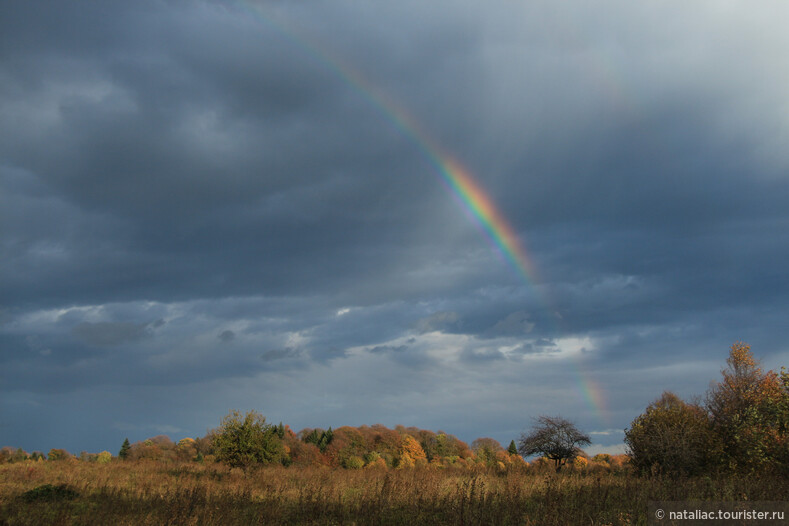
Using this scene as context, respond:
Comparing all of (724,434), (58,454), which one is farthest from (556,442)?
(58,454)

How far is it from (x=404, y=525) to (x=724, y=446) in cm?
2630

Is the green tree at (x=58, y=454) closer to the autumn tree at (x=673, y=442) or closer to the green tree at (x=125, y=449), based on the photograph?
the green tree at (x=125, y=449)

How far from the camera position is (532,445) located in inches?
1735

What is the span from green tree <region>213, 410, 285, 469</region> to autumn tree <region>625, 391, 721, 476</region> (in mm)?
24025

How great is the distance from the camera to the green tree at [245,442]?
3459 cm

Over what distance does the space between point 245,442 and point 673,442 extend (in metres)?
26.9

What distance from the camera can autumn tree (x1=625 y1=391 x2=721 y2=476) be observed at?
2741cm

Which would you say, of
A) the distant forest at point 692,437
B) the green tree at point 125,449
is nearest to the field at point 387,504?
the distant forest at point 692,437

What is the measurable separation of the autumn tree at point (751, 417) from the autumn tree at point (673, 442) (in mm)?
971

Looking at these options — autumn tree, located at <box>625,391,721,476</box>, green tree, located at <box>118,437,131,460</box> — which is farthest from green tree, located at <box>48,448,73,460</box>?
autumn tree, located at <box>625,391,721,476</box>

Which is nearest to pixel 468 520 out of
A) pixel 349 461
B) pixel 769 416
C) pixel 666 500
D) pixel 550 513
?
pixel 550 513

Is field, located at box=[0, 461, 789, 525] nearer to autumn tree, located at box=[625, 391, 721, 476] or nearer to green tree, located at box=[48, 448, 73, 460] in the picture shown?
autumn tree, located at box=[625, 391, 721, 476]

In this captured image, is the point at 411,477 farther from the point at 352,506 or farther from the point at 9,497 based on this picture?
the point at 9,497

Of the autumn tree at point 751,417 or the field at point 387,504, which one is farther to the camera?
the autumn tree at point 751,417
